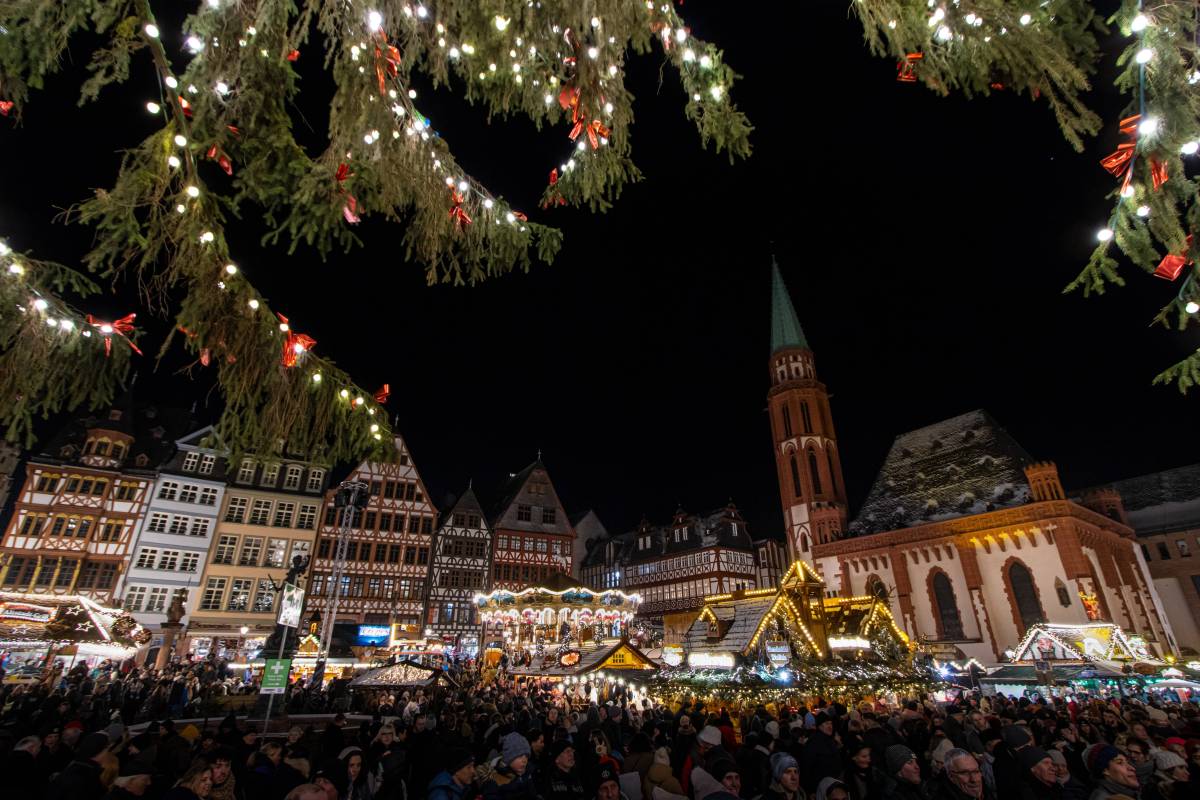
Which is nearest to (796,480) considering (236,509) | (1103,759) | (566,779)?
(236,509)

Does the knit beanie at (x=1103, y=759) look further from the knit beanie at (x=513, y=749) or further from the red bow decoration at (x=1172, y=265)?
the knit beanie at (x=513, y=749)

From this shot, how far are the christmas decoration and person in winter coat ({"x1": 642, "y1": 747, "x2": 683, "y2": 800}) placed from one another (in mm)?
4223

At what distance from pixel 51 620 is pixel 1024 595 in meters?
40.7

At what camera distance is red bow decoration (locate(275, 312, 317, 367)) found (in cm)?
489

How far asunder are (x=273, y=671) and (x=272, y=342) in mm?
9336

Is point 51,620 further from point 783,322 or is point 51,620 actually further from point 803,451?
point 783,322

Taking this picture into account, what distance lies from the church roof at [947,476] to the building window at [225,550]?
1595 inches

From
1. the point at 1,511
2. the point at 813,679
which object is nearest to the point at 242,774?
the point at 813,679

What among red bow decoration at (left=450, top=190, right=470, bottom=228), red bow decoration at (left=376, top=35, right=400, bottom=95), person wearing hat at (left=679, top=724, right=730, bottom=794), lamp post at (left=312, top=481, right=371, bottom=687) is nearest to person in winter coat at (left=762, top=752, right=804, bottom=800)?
person wearing hat at (left=679, top=724, right=730, bottom=794)

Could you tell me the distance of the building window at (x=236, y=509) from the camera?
35719 millimetres

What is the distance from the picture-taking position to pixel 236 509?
36.0 metres

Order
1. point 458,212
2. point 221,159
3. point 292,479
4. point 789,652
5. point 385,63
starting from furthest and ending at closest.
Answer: point 292,479, point 789,652, point 458,212, point 221,159, point 385,63

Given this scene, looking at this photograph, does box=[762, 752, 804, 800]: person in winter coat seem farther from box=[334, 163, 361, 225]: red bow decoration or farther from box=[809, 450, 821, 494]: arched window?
box=[809, 450, 821, 494]: arched window

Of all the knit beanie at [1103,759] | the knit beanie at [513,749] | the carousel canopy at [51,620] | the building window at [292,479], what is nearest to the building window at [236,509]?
the building window at [292,479]
